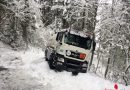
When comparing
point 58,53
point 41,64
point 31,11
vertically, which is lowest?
point 41,64

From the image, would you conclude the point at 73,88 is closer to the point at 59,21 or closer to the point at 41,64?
the point at 41,64

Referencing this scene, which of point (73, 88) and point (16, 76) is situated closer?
point (73, 88)

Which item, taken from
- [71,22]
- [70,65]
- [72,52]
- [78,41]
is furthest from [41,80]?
[71,22]

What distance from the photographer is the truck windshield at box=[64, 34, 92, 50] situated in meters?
12.7

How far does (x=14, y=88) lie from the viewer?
29.5ft

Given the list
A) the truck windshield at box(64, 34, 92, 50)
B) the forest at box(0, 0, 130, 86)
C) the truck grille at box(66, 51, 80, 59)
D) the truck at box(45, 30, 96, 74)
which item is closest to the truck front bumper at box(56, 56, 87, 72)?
the truck at box(45, 30, 96, 74)

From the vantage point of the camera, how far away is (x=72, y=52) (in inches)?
488

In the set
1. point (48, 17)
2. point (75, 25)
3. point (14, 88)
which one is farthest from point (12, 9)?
point (48, 17)

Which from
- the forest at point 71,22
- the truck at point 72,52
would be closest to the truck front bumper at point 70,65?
the truck at point 72,52

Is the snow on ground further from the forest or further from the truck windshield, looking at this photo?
the forest

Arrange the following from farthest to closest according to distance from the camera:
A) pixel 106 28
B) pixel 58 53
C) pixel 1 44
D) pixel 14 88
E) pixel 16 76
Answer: pixel 106 28 < pixel 1 44 < pixel 58 53 < pixel 16 76 < pixel 14 88

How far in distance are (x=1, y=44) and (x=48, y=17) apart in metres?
11.8

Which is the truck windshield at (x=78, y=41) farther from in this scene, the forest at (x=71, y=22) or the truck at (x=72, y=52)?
the forest at (x=71, y=22)

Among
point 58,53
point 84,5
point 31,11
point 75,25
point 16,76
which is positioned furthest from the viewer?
point 75,25
